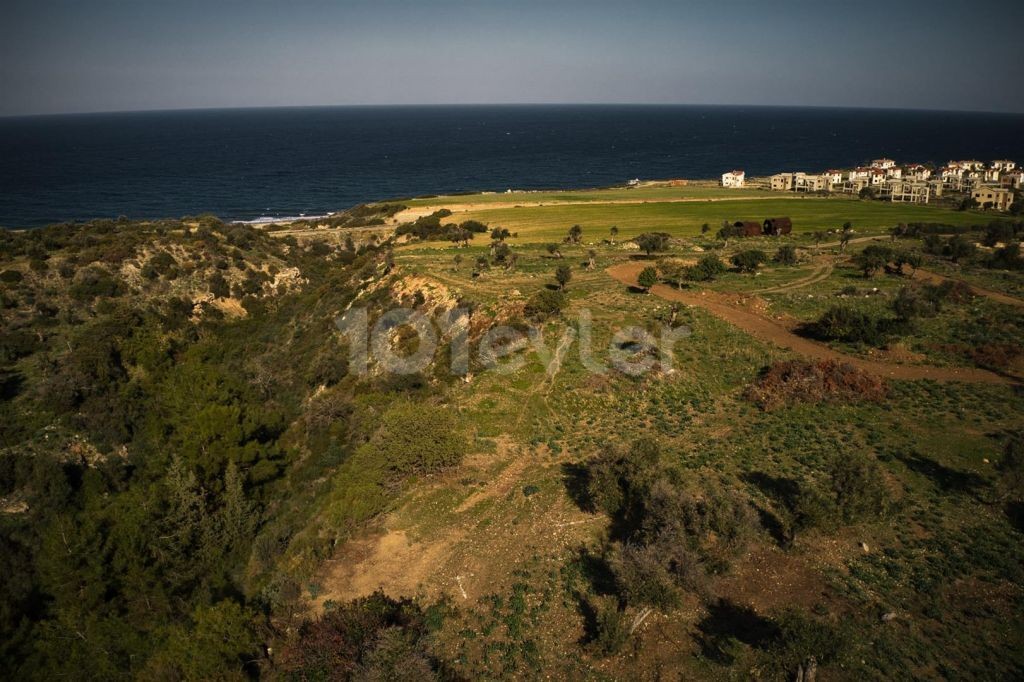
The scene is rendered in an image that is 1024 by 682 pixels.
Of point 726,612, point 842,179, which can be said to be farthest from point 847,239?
point 842,179

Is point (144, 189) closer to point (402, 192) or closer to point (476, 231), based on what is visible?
point (402, 192)

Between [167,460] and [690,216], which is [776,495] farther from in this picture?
[690,216]

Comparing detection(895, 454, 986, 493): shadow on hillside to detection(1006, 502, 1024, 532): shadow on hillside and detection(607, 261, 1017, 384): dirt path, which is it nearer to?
detection(1006, 502, 1024, 532): shadow on hillside

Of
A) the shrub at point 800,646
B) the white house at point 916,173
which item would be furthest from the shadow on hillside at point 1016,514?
the white house at point 916,173

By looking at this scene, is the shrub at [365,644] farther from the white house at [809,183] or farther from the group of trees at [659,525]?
the white house at [809,183]

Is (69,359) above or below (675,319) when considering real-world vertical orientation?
below

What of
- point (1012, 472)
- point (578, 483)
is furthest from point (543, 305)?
point (1012, 472)

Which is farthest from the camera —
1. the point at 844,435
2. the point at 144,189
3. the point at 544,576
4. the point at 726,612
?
the point at 144,189
